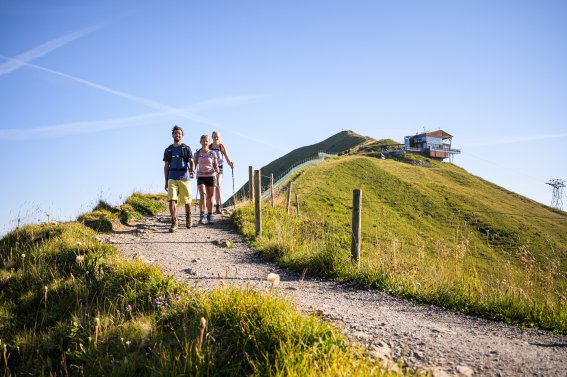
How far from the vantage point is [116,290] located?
6004 millimetres

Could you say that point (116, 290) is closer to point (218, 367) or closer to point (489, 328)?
point (218, 367)

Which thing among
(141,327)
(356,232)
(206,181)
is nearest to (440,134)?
(206,181)

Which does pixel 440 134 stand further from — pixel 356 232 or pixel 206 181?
pixel 356 232

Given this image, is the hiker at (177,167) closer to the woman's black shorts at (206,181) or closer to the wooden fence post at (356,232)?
the woman's black shorts at (206,181)

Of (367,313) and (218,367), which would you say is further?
(367,313)

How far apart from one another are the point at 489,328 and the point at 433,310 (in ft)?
2.76

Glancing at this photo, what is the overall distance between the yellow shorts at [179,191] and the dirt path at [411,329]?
264cm

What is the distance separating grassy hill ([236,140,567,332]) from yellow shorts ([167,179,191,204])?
2280 mm

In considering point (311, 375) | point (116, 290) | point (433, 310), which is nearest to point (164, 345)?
point (311, 375)

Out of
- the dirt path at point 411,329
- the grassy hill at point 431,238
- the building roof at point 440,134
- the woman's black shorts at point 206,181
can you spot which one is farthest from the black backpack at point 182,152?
the building roof at point 440,134

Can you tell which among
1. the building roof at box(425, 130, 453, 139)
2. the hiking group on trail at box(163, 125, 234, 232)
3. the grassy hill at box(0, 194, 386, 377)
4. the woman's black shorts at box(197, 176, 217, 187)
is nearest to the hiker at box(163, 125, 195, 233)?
the hiking group on trail at box(163, 125, 234, 232)

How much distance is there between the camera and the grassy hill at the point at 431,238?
585 centimetres

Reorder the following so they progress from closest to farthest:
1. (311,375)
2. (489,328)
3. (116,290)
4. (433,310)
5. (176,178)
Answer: (311,375) → (489,328) → (433,310) → (116,290) → (176,178)

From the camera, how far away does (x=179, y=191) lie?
10.9 meters
